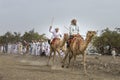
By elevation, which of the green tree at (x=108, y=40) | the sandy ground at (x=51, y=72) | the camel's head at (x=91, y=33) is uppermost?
the green tree at (x=108, y=40)

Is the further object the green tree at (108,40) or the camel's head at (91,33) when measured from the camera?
the green tree at (108,40)

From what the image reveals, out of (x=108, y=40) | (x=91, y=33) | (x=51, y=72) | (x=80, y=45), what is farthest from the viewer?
(x=108, y=40)

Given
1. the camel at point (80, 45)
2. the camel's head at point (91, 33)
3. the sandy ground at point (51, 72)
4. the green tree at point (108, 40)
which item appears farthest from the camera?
the green tree at point (108, 40)

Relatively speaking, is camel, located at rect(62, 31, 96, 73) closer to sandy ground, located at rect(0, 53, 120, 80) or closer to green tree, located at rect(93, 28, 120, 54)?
sandy ground, located at rect(0, 53, 120, 80)

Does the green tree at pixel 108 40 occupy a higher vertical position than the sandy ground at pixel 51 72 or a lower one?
higher

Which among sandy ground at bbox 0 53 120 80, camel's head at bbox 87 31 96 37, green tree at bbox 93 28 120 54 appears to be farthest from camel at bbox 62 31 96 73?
green tree at bbox 93 28 120 54

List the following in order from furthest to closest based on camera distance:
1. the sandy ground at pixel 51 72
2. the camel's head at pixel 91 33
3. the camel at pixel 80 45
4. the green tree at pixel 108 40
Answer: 1. the green tree at pixel 108 40
2. the camel at pixel 80 45
3. the camel's head at pixel 91 33
4. the sandy ground at pixel 51 72

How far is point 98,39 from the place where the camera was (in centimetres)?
9300

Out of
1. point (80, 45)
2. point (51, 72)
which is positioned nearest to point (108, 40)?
point (80, 45)

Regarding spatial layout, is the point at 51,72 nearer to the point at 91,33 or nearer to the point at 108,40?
the point at 91,33

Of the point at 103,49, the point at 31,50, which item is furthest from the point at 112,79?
the point at 103,49

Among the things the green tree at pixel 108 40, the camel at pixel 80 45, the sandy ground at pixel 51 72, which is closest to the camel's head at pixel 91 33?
the camel at pixel 80 45

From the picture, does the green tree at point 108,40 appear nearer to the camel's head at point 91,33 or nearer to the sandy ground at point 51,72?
the sandy ground at point 51,72

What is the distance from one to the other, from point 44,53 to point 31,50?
5.12 metres
